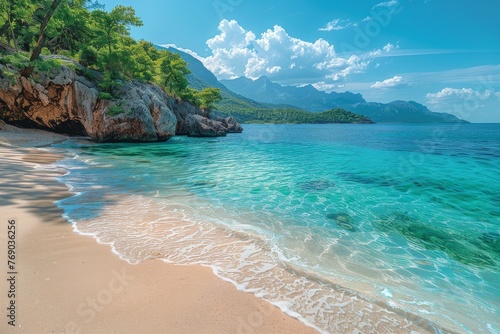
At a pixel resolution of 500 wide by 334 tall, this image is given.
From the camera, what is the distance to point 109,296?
428cm

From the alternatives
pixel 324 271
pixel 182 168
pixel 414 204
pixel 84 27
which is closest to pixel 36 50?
pixel 84 27

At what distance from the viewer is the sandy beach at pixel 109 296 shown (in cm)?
367

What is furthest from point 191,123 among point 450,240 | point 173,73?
point 450,240

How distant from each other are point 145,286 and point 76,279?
1.36 m

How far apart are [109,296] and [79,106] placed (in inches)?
1405

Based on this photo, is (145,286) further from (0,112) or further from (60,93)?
(0,112)

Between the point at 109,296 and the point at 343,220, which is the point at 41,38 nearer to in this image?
the point at 109,296

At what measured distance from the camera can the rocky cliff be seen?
1144 inches

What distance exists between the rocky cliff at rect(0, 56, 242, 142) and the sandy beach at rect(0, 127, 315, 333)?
3069cm

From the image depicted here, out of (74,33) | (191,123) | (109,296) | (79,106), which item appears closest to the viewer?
(109,296)

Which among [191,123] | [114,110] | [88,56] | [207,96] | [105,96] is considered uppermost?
[88,56]

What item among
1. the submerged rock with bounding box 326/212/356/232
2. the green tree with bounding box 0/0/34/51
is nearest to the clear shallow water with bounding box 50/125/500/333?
the submerged rock with bounding box 326/212/356/232

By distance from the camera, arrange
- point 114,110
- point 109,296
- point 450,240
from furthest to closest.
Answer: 1. point 114,110
2. point 450,240
3. point 109,296

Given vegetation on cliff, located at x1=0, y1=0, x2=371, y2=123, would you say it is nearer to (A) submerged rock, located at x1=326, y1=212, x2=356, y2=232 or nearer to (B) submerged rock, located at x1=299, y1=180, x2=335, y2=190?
(B) submerged rock, located at x1=299, y1=180, x2=335, y2=190
